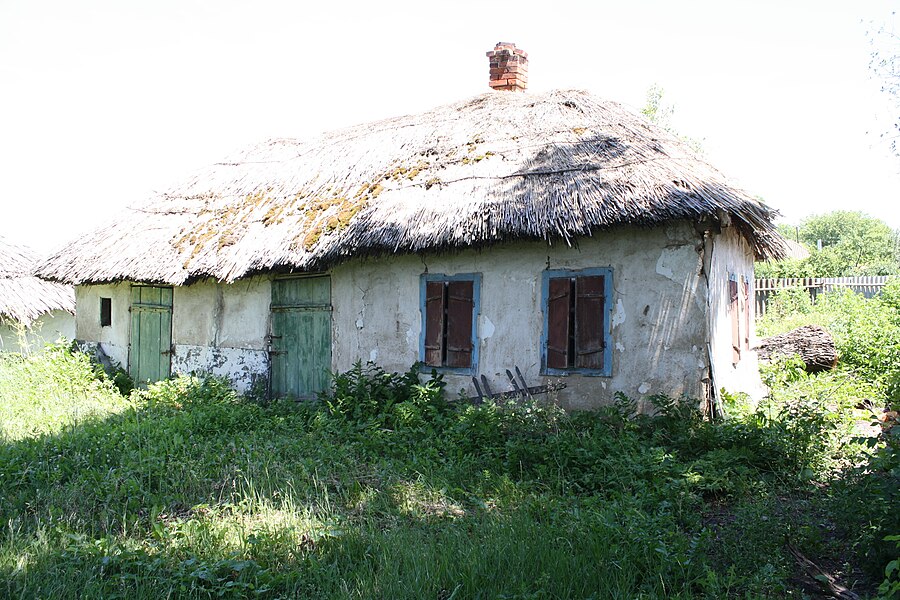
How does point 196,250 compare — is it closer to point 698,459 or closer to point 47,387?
point 47,387

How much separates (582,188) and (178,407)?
5024 mm

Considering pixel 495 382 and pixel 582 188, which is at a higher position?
pixel 582 188

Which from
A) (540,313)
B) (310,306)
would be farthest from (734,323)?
(310,306)

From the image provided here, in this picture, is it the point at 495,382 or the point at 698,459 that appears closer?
the point at 698,459

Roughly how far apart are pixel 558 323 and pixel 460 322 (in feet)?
3.71

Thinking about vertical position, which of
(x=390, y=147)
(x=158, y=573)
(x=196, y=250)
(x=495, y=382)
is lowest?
(x=158, y=573)

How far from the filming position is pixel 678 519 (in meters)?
4.36

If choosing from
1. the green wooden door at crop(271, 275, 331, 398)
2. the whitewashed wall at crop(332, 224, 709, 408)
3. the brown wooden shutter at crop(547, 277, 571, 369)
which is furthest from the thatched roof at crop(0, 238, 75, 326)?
the brown wooden shutter at crop(547, 277, 571, 369)

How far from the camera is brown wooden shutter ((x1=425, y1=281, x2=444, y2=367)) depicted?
25.0ft

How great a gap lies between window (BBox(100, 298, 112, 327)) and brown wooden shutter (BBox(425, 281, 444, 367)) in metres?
6.33

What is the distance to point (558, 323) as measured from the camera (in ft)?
22.8

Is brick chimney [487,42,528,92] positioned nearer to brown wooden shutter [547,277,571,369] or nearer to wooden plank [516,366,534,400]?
brown wooden shutter [547,277,571,369]

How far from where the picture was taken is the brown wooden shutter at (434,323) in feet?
25.0

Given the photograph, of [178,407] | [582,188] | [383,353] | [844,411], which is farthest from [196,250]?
[844,411]
